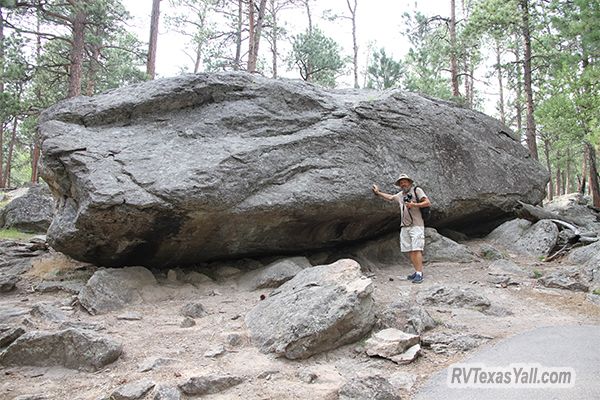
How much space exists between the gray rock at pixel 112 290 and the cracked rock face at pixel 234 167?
1.73ft

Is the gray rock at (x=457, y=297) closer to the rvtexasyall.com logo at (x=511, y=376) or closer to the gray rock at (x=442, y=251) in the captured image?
the rvtexasyall.com logo at (x=511, y=376)

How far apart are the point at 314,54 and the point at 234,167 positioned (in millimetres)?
13766

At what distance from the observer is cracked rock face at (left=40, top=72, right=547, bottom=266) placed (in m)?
7.04

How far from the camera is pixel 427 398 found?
148 inches

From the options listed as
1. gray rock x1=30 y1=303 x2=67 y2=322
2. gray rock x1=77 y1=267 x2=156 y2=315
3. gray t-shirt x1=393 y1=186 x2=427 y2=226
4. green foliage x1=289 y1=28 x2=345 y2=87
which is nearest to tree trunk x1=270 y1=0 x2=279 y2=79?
green foliage x1=289 y1=28 x2=345 y2=87

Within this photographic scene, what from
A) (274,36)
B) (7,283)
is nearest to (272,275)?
(7,283)

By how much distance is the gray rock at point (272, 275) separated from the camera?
24.1 ft

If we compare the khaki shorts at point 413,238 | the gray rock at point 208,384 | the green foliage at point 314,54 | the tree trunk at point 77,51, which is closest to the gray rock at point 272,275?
the khaki shorts at point 413,238

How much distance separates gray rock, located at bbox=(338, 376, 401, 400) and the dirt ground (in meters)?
0.13

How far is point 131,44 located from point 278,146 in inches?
692

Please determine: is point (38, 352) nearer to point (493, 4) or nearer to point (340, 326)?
point (340, 326)

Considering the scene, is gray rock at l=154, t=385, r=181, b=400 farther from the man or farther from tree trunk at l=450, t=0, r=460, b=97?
tree trunk at l=450, t=0, r=460, b=97

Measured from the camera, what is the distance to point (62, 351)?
4637 mm

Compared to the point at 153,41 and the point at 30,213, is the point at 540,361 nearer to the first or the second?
the point at 30,213
